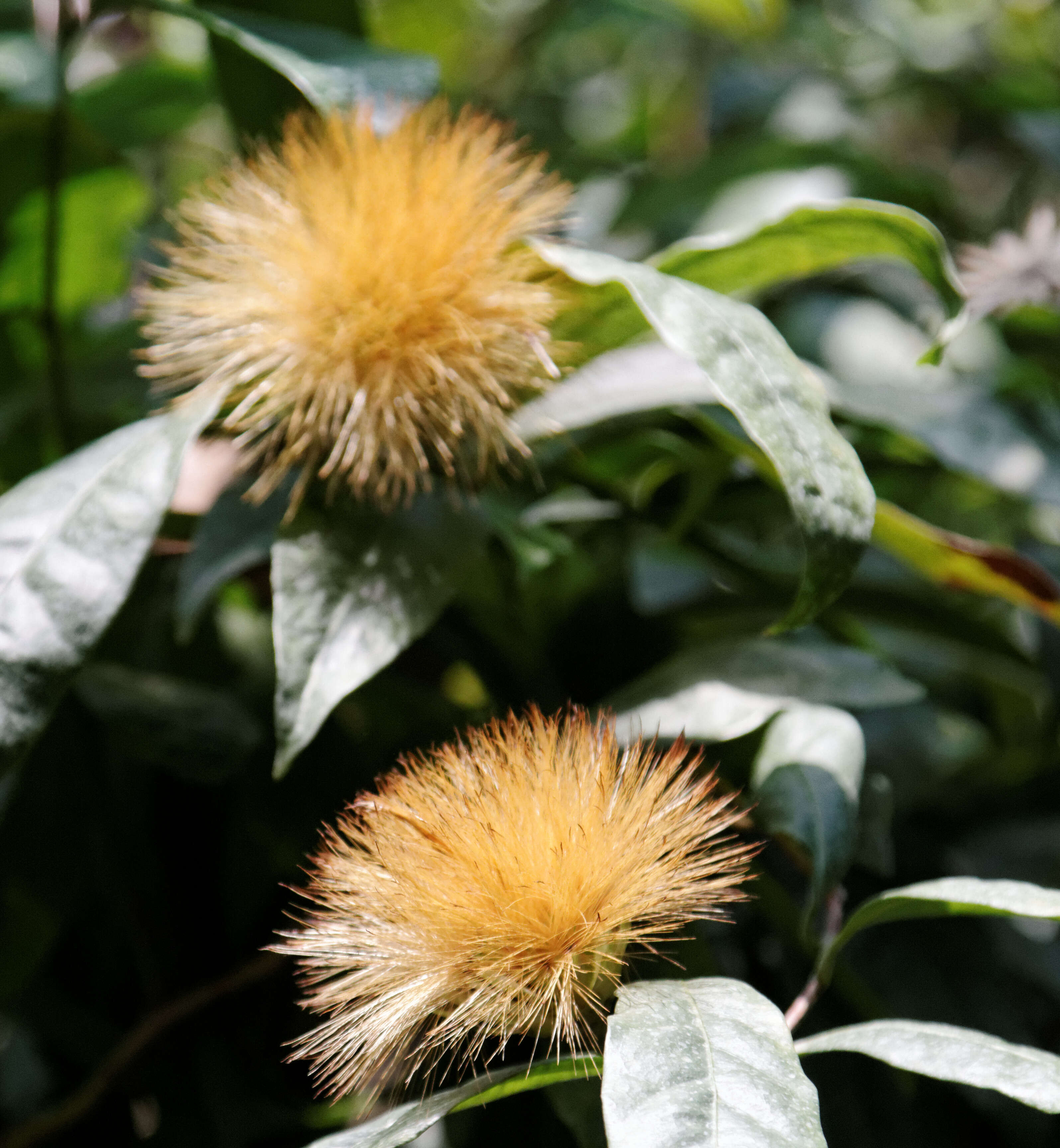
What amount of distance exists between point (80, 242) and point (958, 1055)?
0.75 m

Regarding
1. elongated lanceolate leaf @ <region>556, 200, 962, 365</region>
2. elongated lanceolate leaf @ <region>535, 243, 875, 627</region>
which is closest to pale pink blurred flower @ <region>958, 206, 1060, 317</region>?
elongated lanceolate leaf @ <region>556, 200, 962, 365</region>

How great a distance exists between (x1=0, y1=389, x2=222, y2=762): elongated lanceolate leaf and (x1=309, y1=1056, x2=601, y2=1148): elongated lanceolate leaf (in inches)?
7.5

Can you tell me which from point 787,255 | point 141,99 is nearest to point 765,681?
point 787,255

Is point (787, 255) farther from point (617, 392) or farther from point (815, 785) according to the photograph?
point (815, 785)

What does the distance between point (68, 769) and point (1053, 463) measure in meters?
0.61

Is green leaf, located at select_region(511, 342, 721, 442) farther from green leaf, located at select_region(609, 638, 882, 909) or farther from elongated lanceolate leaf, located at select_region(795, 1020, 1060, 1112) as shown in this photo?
elongated lanceolate leaf, located at select_region(795, 1020, 1060, 1112)

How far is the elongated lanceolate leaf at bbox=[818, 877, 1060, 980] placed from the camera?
350mm

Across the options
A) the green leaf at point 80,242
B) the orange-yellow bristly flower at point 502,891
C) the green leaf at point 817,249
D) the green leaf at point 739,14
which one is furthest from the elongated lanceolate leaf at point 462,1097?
the green leaf at point 739,14

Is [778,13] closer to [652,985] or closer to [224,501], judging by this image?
[224,501]

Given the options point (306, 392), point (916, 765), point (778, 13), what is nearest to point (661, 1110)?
point (306, 392)

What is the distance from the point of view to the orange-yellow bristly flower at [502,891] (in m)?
0.36

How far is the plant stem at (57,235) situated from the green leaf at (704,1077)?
0.47 meters

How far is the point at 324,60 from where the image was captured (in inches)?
21.3

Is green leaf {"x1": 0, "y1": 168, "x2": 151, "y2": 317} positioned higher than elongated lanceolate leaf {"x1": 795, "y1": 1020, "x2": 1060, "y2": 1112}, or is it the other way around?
green leaf {"x1": 0, "y1": 168, "x2": 151, "y2": 317}
